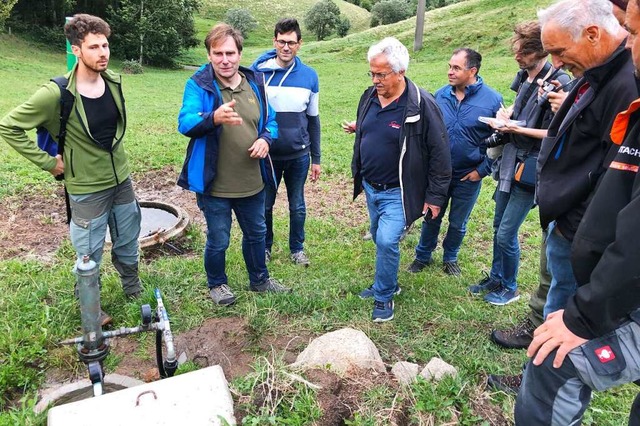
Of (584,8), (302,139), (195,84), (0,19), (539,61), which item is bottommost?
(0,19)

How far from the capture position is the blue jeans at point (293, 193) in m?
4.82

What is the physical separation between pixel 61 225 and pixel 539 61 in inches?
208

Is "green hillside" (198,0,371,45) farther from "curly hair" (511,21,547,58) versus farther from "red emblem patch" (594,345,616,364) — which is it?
"red emblem patch" (594,345,616,364)

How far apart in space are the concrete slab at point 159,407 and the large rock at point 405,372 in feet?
3.58

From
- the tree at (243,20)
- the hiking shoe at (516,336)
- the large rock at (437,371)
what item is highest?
the large rock at (437,371)

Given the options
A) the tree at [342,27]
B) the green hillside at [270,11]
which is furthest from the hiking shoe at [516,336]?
the green hillside at [270,11]

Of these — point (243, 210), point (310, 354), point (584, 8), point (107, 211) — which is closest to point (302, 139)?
point (243, 210)

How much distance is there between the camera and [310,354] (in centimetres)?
314

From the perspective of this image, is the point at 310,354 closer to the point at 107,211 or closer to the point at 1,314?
the point at 107,211

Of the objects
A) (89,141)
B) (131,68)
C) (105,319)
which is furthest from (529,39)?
(131,68)

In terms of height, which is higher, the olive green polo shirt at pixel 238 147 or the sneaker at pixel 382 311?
the olive green polo shirt at pixel 238 147

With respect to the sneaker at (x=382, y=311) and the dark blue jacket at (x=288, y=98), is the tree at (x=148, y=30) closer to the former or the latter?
the dark blue jacket at (x=288, y=98)

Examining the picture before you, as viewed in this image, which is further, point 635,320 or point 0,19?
point 0,19

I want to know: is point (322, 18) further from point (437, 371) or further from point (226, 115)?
point (437, 371)
